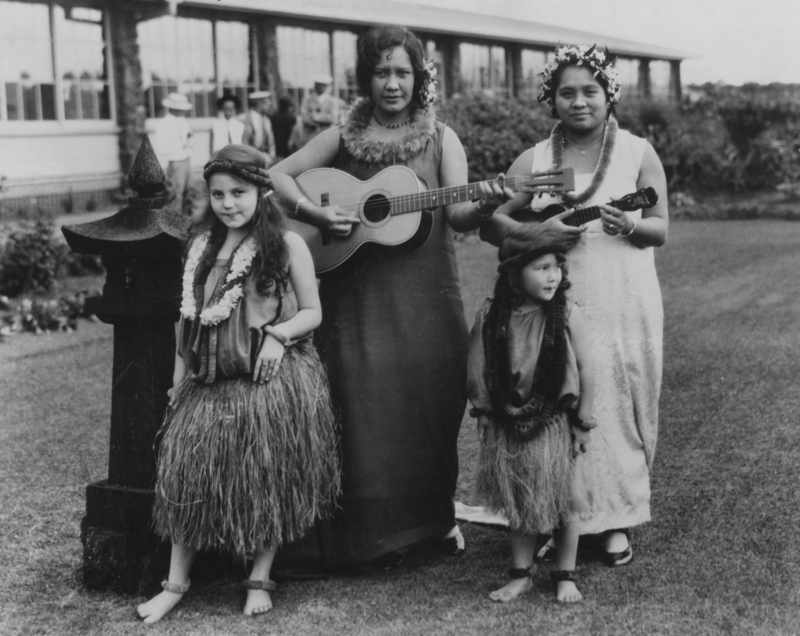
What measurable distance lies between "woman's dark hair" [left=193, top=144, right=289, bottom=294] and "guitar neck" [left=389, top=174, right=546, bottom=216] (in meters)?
0.47

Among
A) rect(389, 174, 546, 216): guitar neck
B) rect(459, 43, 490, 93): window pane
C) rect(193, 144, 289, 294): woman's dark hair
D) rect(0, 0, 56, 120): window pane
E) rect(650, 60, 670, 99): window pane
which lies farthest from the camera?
rect(650, 60, 670, 99): window pane

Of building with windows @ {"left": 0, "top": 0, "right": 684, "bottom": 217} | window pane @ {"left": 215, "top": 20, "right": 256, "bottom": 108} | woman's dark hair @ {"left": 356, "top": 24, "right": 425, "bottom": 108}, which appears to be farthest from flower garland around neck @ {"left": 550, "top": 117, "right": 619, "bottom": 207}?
window pane @ {"left": 215, "top": 20, "right": 256, "bottom": 108}

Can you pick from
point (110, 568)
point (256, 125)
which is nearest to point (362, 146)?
point (110, 568)

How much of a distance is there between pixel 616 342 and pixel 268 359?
4.40ft

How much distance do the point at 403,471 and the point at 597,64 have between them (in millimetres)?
1750

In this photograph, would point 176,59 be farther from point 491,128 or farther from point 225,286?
point 225,286

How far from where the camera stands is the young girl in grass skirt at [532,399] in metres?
3.36

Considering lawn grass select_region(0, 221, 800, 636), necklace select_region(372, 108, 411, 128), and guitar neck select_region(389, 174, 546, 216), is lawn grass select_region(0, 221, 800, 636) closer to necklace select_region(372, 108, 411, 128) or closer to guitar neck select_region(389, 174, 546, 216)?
guitar neck select_region(389, 174, 546, 216)

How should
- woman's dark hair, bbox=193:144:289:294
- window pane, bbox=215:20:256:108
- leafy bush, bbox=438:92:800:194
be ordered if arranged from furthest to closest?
1. window pane, bbox=215:20:256:108
2. leafy bush, bbox=438:92:800:194
3. woman's dark hair, bbox=193:144:289:294

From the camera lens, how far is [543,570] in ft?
12.2

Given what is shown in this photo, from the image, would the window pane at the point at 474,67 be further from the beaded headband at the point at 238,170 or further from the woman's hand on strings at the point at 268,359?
the woman's hand on strings at the point at 268,359

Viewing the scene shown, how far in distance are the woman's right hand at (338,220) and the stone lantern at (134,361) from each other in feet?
1.76

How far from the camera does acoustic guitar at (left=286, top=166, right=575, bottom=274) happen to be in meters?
3.62

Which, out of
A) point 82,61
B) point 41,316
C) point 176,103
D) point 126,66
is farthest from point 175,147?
point 41,316
